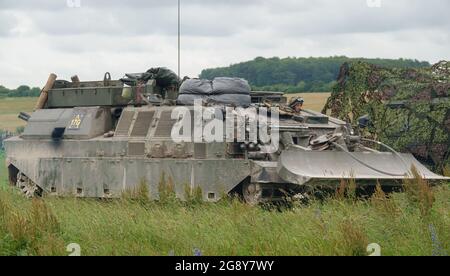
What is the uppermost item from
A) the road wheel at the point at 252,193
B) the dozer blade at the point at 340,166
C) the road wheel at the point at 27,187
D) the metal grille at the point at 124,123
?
the metal grille at the point at 124,123

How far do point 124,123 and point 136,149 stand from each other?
0.88 m

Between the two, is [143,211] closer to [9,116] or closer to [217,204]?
[217,204]

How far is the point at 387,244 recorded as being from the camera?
9.59 m

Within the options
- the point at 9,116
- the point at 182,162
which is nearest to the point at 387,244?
the point at 182,162

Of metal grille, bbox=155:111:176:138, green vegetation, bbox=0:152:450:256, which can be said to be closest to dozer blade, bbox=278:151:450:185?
green vegetation, bbox=0:152:450:256

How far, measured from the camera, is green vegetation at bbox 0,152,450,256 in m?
9.35

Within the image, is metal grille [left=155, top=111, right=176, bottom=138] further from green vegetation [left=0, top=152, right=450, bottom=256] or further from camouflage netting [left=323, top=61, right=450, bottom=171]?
camouflage netting [left=323, top=61, right=450, bottom=171]

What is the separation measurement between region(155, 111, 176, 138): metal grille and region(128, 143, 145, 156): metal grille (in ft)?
1.15

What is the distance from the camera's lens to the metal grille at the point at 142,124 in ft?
52.2

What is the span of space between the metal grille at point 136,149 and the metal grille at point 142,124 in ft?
0.74

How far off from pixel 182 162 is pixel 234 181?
113 centimetres

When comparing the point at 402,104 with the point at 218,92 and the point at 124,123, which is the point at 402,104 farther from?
the point at 124,123

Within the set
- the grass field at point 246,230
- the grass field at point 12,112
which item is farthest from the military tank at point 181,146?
the grass field at point 12,112

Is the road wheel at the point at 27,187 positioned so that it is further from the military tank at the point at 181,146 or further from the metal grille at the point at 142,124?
the metal grille at the point at 142,124
